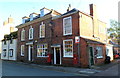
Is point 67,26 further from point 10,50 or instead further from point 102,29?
point 10,50

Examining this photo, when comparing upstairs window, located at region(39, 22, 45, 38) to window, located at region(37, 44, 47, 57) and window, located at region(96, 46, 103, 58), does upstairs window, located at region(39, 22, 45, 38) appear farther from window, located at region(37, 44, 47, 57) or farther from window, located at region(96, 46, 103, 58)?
window, located at region(96, 46, 103, 58)

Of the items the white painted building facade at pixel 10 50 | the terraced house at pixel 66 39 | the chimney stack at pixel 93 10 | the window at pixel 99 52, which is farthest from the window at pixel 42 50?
the white painted building facade at pixel 10 50

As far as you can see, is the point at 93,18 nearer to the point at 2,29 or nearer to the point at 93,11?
the point at 93,11

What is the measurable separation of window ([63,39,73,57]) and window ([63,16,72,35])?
3.66 ft

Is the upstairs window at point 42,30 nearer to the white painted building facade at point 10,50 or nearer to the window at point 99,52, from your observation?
the window at point 99,52

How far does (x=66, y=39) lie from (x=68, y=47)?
3.37 feet

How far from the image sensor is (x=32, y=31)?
20109mm

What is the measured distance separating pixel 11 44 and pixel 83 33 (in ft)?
58.1

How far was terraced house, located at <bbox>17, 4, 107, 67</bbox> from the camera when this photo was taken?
44.5ft

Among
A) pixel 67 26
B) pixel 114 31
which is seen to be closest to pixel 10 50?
pixel 67 26

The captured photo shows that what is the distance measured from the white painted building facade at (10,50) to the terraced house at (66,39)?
446 cm

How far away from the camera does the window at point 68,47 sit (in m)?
14.3

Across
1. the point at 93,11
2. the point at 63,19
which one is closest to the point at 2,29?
the point at 63,19

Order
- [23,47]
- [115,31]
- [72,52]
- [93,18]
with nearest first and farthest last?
[72,52] → [93,18] → [23,47] → [115,31]
